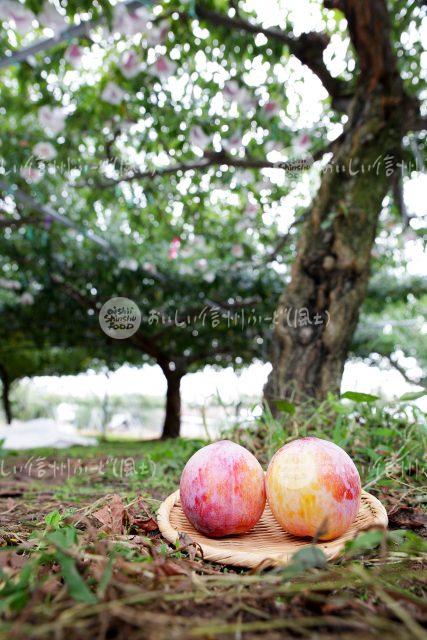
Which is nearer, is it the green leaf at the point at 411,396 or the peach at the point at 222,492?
the peach at the point at 222,492

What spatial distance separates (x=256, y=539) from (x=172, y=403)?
689 cm

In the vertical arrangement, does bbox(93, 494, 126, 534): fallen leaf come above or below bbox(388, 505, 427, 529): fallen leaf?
above

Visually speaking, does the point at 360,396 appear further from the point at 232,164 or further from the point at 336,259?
the point at 232,164

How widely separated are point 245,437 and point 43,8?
6.20 ft

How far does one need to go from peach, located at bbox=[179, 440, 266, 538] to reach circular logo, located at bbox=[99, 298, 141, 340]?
14.0ft

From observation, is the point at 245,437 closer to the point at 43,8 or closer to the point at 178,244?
the point at 43,8

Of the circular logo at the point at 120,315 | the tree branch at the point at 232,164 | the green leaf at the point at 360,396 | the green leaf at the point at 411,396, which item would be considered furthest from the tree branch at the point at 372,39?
the circular logo at the point at 120,315

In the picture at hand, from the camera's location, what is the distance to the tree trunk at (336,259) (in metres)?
2.51

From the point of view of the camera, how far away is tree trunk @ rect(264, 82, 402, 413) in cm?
251

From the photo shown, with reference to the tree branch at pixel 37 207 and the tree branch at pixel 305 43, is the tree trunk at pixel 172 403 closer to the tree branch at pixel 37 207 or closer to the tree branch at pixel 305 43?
the tree branch at pixel 37 207

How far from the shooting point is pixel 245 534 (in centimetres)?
107

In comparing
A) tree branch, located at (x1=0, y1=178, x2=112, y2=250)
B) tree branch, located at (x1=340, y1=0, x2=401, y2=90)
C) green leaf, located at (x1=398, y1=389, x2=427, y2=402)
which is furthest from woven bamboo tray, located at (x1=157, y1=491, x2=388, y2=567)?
tree branch, located at (x1=0, y1=178, x2=112, y2=250)

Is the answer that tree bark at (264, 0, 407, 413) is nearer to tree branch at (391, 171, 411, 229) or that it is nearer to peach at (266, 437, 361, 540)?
tree branch at (391, 171, 411, 229)

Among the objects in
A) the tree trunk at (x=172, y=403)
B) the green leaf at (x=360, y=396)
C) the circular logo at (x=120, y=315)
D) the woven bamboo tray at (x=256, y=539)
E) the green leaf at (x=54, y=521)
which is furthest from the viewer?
the tree trunk at (x=172, y=403)
